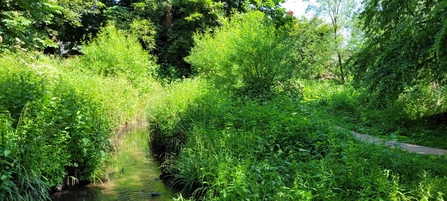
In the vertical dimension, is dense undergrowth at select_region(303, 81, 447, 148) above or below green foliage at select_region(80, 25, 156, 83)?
below

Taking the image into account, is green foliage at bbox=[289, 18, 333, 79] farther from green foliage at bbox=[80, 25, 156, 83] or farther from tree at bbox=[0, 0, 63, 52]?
tree at bbox=[0, 0, 63, 52]

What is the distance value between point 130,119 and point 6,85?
19.4 feet

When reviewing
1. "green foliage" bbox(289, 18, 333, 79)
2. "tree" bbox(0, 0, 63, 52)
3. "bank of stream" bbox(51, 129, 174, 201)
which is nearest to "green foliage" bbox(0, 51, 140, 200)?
"bank of stream" bbox(51, 129, 174, 201)

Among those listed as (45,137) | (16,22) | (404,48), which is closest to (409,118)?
(404,48)

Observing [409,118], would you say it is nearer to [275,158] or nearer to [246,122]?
[246,122]

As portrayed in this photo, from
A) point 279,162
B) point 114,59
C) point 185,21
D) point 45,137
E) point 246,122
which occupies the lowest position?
point 279,162

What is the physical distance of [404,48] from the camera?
7281 millimetres

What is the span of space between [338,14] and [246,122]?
18133mm

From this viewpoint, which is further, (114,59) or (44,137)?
(114,59)

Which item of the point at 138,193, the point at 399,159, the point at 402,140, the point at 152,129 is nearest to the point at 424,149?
the point at 402,140

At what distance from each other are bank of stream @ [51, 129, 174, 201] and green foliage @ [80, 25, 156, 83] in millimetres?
8294

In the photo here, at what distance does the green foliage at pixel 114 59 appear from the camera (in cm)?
1655

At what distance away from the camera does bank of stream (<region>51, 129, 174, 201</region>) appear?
5.92 meters

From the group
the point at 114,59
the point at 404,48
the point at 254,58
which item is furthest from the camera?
the point at 114,59
